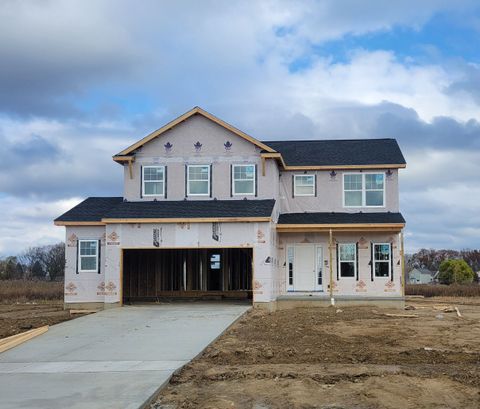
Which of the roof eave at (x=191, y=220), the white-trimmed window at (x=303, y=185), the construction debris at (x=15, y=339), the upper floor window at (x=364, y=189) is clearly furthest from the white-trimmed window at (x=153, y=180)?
the construction debris at (x=15, y=339)

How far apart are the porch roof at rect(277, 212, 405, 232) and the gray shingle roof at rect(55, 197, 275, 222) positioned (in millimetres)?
1780

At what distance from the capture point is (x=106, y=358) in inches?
501

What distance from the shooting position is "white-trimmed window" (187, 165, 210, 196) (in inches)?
984

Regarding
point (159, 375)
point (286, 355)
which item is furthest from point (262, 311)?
point (159, 375)

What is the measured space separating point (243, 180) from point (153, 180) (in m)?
3.57

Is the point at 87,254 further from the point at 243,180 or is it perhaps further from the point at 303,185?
the point at 303,185

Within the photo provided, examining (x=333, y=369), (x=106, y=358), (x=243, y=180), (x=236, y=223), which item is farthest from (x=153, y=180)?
(x=333, y=369)

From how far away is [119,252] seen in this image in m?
23.4

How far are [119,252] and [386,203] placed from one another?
36.9ft

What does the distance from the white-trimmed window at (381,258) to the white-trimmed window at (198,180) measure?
7374 mm

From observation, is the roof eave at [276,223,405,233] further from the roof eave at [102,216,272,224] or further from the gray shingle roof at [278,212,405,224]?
the roof eave at [102,216,272,224]

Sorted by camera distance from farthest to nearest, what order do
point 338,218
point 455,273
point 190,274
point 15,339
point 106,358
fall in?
point 455,273 < point 190,274 < point 338,218 < point 15,339 < point 106,358

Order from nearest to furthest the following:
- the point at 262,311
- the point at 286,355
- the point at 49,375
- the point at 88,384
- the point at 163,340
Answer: the point at 88,384, the point at 49,375, the point at 286,355, the point at 163,340, the point at 262,311

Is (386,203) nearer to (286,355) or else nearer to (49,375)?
(286,355)
